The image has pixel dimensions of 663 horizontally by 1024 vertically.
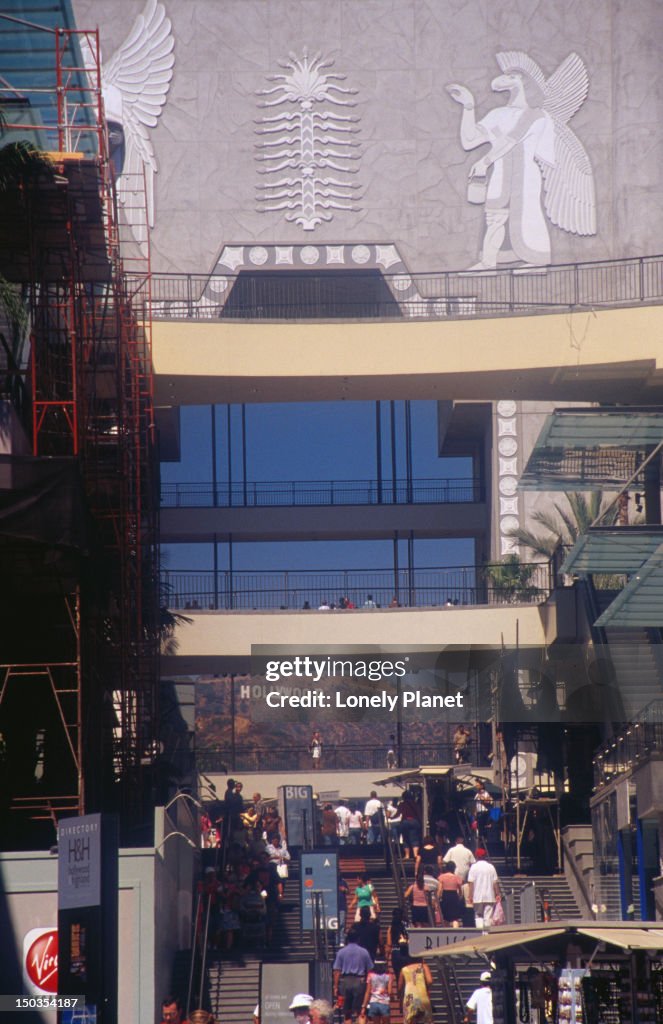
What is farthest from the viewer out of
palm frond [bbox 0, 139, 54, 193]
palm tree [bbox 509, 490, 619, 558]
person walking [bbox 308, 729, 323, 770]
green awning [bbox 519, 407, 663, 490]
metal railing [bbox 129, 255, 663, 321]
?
metal railing [bbox 129, 255, 663, 321]

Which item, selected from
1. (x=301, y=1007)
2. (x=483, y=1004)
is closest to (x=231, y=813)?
(x=483, y=1004)

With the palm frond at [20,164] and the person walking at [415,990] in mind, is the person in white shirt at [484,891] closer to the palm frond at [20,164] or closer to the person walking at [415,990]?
the person walking at [415,990]

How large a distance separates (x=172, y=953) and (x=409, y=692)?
17623mm

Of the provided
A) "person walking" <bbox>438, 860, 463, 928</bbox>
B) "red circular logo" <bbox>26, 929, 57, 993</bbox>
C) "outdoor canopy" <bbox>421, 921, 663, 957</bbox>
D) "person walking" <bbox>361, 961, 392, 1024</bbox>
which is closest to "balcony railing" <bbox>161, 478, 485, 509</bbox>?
"person walking" <bbox>438, 860, 463, 928</bbox>

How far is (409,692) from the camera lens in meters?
38.5

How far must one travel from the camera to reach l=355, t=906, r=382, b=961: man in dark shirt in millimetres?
21031

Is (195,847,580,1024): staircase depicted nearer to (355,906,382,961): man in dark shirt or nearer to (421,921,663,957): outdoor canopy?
(355,906,382,961): man in dark shirt

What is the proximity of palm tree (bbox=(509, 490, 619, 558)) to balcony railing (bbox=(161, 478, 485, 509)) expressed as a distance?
311 centimetres

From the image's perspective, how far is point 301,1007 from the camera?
50.5 ft

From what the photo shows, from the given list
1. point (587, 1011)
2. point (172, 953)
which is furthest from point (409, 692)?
point (587, 1011)

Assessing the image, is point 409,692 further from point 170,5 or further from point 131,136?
point 170,5

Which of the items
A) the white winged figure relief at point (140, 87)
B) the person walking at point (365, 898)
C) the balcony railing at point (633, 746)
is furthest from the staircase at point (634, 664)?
the white winged figure relief at point (140, 87)

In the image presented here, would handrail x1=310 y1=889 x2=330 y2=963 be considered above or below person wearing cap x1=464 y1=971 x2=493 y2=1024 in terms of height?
above

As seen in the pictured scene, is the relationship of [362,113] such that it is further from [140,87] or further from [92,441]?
[92,441]
